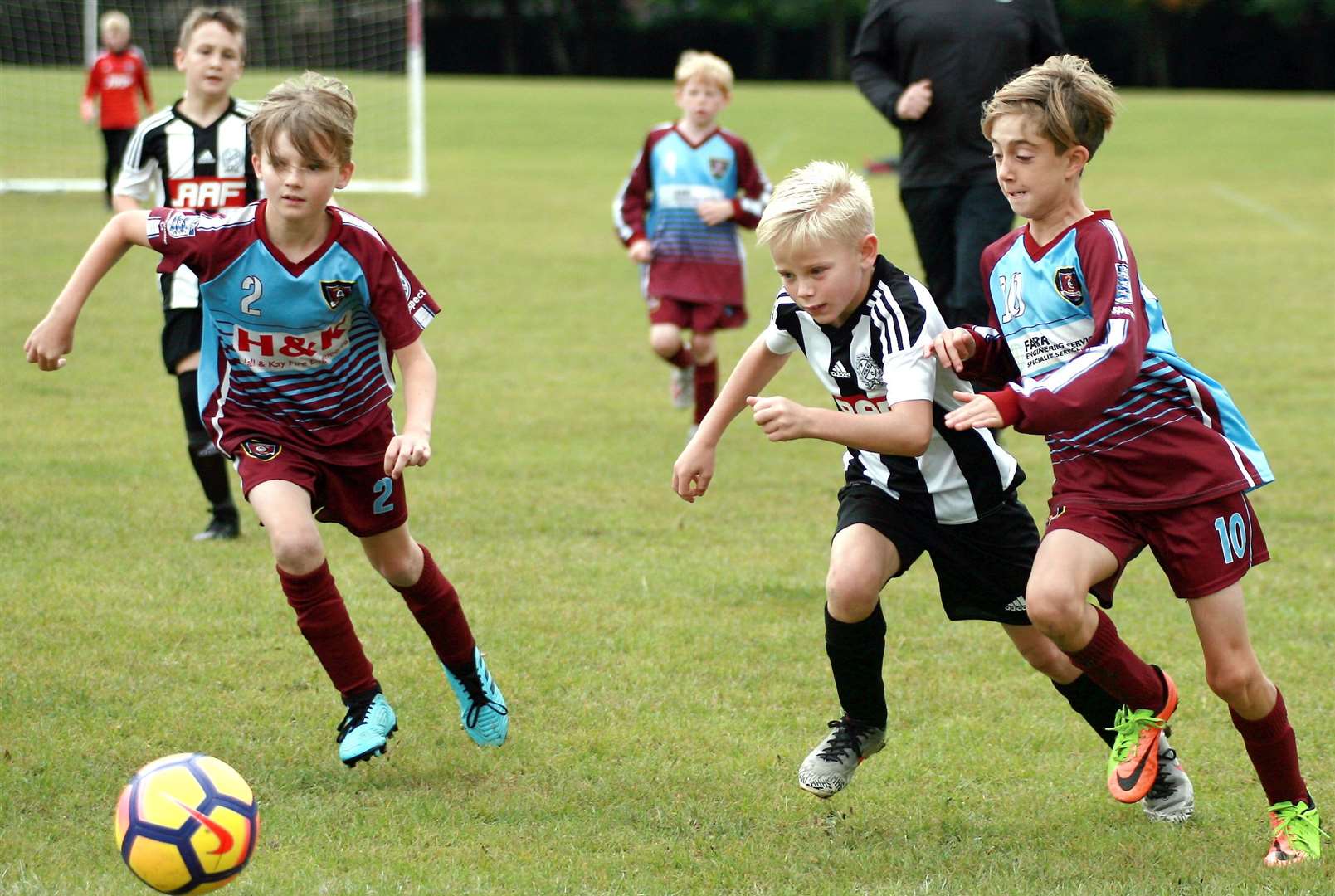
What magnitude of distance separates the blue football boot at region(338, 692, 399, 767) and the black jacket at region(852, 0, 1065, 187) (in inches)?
145

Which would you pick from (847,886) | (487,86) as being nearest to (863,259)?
(847,886)

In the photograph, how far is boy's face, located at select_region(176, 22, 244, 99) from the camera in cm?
584

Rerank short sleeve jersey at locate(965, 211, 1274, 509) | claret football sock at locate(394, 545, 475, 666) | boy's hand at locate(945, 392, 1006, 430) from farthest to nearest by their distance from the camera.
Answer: claret football sock at locate(394, 545, 475, 666), short sleeve jersey at locate(965, 211, 1274, 509), boy's hand at locate(945, 392, 1006, 430)

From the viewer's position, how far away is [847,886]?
10.9 feet

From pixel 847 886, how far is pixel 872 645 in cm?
63

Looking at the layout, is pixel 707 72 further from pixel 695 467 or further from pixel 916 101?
pixel 695 467

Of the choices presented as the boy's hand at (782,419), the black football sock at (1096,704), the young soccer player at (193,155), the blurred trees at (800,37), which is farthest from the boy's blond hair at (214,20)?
the blurred trees at (800,37)

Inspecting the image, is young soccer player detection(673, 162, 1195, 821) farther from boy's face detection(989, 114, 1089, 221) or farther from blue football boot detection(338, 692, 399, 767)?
blue football boot detection(338, 692, 399, 767)

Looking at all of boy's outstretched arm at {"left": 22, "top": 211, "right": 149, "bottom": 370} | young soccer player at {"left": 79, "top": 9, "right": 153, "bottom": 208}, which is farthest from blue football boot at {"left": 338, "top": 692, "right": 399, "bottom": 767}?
young soccer player at {"left": 79, "top": 9, "right": 153, "bottom": 208}

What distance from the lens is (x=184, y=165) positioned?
19.5 feet

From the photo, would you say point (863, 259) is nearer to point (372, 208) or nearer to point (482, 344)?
point (482, 344)

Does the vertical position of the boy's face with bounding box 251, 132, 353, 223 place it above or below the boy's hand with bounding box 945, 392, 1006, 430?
above

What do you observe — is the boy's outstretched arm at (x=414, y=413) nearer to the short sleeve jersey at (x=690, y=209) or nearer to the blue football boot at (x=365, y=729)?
the blue football boot at (x=365, y=729)

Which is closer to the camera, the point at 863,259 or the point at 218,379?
the point at 863,259
